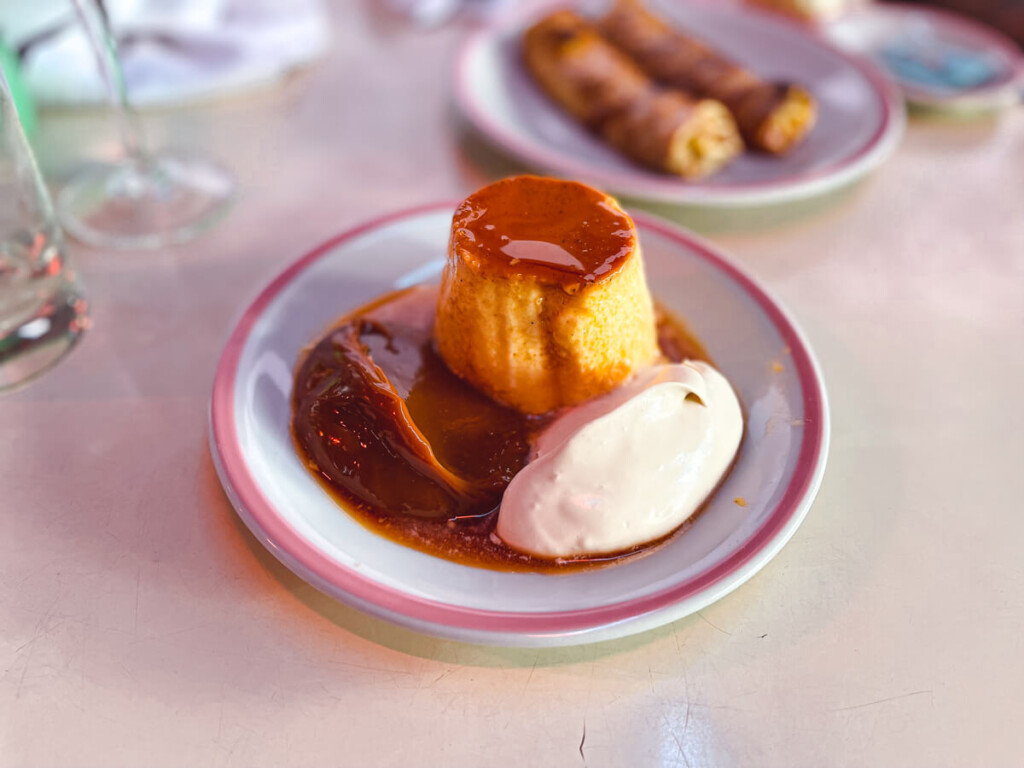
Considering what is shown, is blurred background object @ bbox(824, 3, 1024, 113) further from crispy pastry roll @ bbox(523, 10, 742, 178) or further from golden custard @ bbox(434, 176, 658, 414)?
golden custard @ bbox(434, 176, 658, 414)

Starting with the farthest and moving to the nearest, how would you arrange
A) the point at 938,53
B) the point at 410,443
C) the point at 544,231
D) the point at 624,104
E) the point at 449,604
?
the point at 938,53
the point at 624,104
the point at 544,231
the point at 410,443
the point at 449,604

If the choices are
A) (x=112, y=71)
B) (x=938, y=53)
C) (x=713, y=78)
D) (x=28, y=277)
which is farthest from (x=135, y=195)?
(x=938, y=53)

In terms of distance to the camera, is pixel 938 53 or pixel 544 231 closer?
pixel 544 231

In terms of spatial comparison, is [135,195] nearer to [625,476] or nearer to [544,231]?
[544,231]

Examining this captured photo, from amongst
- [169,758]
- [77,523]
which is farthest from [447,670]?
[77,523]

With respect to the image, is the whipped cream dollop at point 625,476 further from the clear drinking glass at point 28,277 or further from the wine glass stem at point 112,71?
the wine glass stem at point 112,71

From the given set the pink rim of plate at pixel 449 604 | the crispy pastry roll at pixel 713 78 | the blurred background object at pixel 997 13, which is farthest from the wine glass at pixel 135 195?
the blurred background object at pixel 997 13
